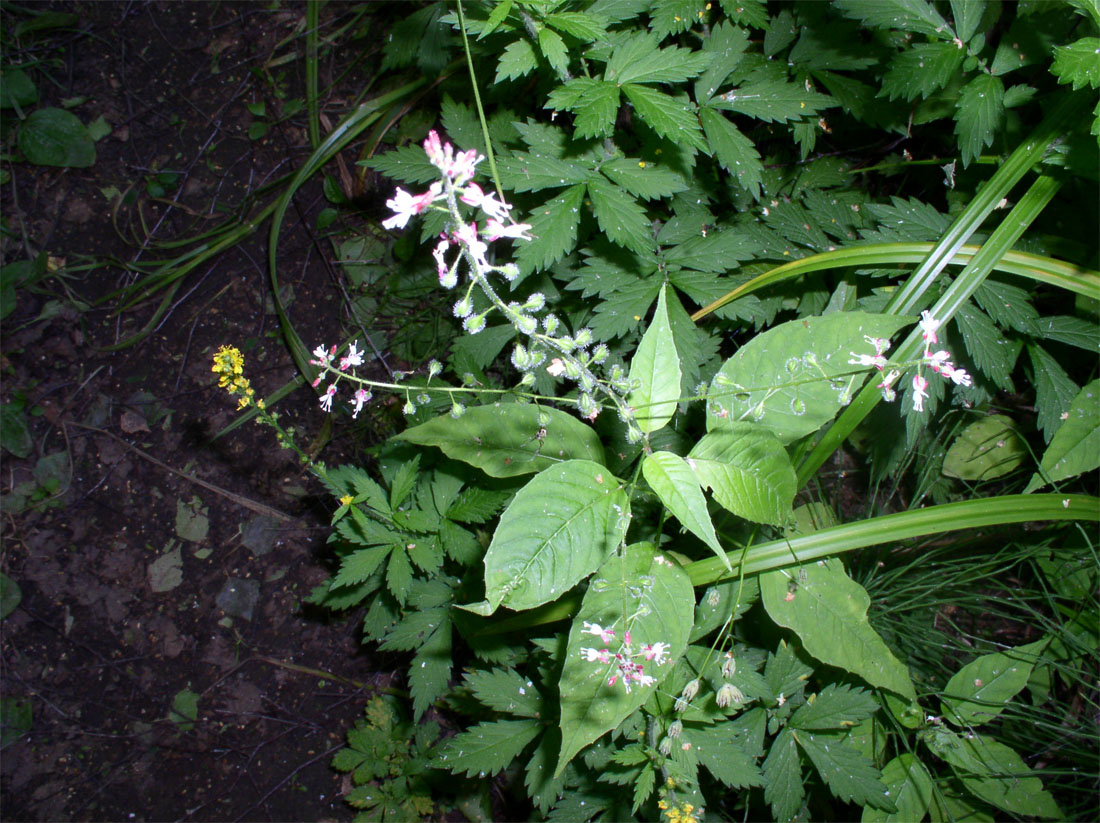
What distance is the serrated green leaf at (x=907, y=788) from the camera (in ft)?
6.63

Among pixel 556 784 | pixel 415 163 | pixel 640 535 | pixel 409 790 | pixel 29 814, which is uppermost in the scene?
pixel 415 163

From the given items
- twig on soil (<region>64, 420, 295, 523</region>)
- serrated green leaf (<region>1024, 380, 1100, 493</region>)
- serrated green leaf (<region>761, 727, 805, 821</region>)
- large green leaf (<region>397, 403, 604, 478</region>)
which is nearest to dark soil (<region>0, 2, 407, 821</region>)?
twig on soil (<region>64, 420, 295, 523</region>)

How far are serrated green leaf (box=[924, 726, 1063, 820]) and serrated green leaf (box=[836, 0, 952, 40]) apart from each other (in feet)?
6.74

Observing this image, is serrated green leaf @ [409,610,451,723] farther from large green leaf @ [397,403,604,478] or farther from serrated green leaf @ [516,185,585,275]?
serrated green leaf @ [516,185,585,275]

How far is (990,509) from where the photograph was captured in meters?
1.73

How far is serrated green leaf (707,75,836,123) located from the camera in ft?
6.12

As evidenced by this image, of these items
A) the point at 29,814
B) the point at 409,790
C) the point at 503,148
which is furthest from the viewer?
the point at 29,814

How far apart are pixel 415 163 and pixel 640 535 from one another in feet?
4.54

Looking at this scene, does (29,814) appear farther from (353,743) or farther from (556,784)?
(556,784)

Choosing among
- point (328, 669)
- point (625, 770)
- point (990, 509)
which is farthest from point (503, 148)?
point (328, 669)

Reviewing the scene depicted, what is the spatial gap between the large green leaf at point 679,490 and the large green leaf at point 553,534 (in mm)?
129

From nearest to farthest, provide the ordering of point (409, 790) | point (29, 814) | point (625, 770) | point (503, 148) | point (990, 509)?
1. point (990, 509)
2. point (625, 770)
3. point (503, 148)
4. point (409, 790)
5. point (29, 814)

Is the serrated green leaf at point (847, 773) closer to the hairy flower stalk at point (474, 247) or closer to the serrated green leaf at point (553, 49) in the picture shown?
the hairy flower stalk at point (474, 247)

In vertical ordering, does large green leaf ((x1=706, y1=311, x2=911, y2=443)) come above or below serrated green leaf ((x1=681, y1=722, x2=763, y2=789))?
above
